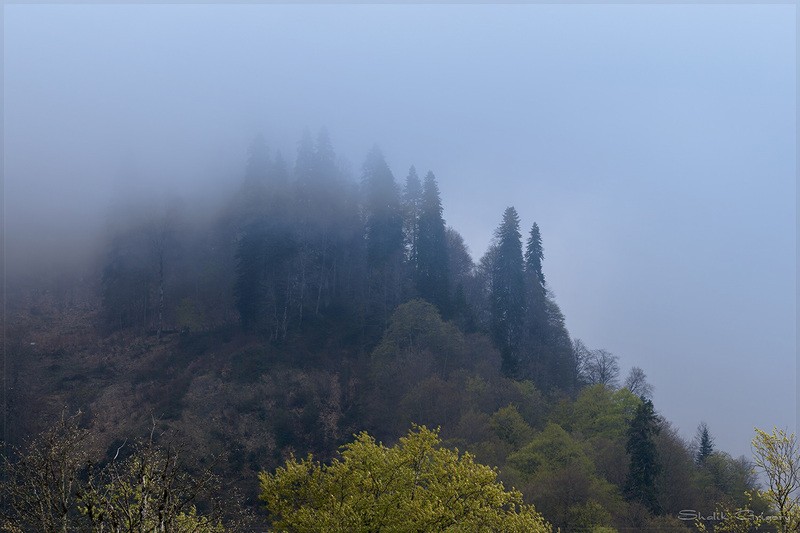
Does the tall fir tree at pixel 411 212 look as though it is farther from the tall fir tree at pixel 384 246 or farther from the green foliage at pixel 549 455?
the green foliage at pixel 549 455

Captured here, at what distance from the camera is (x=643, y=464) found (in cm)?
4838

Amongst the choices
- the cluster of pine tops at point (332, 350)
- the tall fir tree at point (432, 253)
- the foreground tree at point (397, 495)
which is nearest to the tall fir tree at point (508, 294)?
the cluster of pine tops at point (332, 350)

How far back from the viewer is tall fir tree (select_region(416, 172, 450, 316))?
247ft

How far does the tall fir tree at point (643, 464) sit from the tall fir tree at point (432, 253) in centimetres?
2804

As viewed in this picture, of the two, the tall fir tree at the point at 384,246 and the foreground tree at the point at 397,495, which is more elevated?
the tall fir tree at the point at 384,246

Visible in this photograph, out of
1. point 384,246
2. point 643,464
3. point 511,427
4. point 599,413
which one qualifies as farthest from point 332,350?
point 643,464

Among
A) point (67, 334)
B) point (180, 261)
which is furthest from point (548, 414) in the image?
point (67, 334)

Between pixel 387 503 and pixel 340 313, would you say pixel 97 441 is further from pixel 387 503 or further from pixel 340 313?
pixel 387 503

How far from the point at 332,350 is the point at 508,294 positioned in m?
20.0

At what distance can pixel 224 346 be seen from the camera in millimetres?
73250

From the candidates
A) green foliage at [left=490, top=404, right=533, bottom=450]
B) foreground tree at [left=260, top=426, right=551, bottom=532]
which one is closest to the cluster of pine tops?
green foliage at [left=490, top=404, right=533, bottom=450]

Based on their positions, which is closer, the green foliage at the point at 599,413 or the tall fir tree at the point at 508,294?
the green foliage at the point at 599,413

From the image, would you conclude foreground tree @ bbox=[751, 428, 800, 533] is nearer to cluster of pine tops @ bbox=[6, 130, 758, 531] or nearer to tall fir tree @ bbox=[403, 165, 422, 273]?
cluster of pine tops @ bbox=[6, 130, 758, 531]

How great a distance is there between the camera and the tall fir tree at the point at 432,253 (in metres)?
75.4
